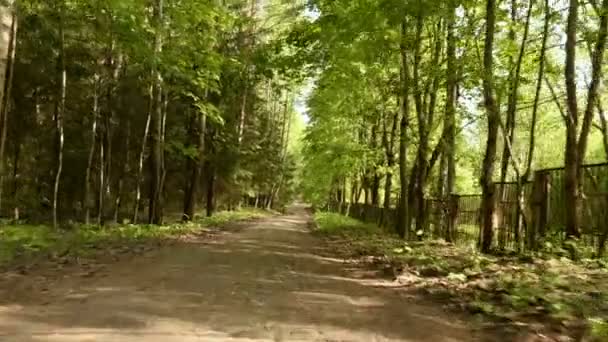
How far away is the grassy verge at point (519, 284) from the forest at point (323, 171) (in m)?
0.04

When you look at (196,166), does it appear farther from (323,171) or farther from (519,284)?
(519,284)

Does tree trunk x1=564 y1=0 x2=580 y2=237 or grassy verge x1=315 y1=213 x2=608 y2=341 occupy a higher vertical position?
tree trunk x1=564 y1=0 x2=580 y2=237

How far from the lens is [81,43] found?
2486 centimetres

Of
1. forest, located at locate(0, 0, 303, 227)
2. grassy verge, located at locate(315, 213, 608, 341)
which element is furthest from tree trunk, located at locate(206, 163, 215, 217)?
grassy verge, located at locate(315, 213, 608, 341)

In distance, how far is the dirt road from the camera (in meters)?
6.01

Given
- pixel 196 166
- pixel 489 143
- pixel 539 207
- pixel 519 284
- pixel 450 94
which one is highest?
pixel 450 94

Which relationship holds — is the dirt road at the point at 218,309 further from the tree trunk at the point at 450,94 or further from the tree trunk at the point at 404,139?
the tree trunk at the point at 404,139

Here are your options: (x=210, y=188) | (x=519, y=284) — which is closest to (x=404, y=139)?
(x=519, y=284)

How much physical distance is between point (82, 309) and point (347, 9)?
41.0ft

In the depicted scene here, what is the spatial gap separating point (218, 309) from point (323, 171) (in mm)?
30992

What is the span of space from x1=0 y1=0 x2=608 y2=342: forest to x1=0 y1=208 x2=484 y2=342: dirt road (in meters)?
0.05

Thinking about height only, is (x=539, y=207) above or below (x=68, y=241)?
above

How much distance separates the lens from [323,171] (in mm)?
38125

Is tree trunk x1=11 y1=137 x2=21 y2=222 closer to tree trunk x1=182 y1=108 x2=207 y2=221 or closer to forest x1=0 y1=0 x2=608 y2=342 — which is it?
forest x1=0 y1=0 x2=608 y2=342
